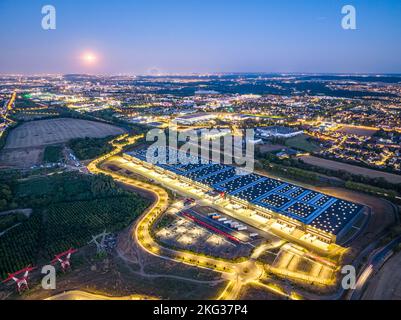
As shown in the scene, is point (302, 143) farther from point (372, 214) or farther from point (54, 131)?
point (54, 131)

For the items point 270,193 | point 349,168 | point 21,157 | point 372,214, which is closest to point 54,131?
point 21,157

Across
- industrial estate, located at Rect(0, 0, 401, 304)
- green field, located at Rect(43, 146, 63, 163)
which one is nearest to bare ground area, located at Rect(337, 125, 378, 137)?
industrial estate, located at Rect(0, 0, 401, 304)

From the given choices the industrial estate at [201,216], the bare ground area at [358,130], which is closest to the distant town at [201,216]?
the industrial estate at [201,216]

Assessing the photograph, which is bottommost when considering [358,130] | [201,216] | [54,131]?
[201,216]

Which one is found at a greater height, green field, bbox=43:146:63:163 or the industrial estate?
green field, bbox=43:146:63:163

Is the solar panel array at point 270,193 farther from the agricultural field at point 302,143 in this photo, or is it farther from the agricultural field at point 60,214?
the agricultural field at point 302,143

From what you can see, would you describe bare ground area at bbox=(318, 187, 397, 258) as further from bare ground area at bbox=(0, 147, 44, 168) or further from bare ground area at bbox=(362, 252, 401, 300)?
bare ground area at bbox=(0, 147, 44, 168)

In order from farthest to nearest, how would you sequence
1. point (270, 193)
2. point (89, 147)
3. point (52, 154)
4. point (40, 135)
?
point (40, 135), point (89, 147), point (52, 154), point (270, 193)

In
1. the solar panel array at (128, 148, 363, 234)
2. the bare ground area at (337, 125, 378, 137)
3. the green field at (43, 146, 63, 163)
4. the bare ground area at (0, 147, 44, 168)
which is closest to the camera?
the solar panel array at (128, 148, 363, 234)
